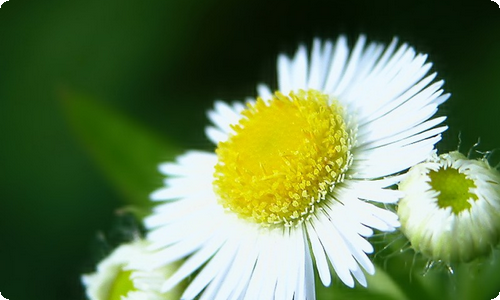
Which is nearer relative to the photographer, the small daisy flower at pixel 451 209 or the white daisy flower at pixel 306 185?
the small daisy flower at pixel 451 209

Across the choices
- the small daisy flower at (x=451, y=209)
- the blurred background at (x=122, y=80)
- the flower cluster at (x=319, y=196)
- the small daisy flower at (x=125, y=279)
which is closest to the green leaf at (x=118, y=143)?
the blurred background at (x=122, y=80)

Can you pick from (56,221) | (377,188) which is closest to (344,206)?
(377,188)

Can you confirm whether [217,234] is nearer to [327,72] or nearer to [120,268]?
[120,268]

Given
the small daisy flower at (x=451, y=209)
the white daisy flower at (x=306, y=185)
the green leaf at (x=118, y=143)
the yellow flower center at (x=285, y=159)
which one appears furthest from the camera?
the green leaf at (x=118, y=143)

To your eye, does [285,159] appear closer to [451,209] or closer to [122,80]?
[451,209]

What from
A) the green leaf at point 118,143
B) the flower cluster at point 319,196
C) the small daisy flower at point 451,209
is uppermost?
the green leaf at point 118,143

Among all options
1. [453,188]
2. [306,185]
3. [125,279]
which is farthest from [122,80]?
[453,188]

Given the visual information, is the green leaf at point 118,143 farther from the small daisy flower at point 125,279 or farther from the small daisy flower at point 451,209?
the small daisy flower at point 451,209

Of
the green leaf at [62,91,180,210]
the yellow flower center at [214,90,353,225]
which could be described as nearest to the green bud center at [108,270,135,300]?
the yellow flower center at [214,90,353,225]
